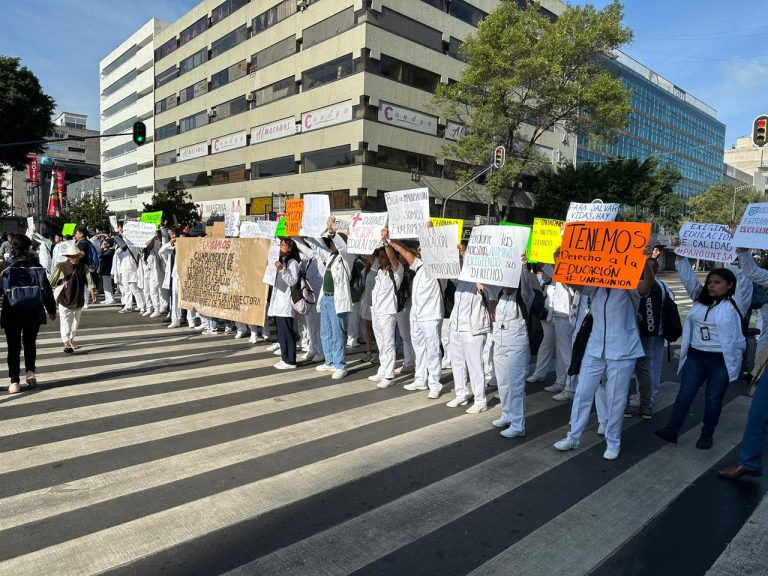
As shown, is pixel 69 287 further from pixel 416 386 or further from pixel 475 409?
pixel 475 409

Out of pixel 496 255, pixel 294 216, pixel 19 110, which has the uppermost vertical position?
pixel 19 110

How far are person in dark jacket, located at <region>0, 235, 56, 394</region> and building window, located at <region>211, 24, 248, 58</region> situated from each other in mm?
40519

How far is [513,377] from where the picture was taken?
5.21 m

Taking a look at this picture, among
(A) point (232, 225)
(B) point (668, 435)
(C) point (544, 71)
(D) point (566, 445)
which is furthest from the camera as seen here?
(C) point (544, 71)

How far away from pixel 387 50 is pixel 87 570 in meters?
33.7

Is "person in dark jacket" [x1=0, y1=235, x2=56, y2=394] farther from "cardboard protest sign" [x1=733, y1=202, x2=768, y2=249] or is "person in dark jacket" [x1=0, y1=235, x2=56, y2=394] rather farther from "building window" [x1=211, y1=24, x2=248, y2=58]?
"building window" [x1=211, y1=24, x2=248, y2=58]

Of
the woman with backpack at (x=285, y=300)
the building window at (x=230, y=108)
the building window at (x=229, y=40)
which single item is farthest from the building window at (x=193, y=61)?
the woman with backpack at (x=285, y=300)

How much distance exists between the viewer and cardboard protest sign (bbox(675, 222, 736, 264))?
5.75 m

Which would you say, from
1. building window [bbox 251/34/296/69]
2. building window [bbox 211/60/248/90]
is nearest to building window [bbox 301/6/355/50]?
building window [bbox 251/34/296/69]

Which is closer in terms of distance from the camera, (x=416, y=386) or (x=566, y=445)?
(x=566, y=445)

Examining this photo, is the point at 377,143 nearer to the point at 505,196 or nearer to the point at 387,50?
the point at 387,50

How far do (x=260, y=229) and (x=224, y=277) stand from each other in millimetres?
1180

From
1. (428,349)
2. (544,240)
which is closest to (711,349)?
(544,240)

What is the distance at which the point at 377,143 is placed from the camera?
32.3m
